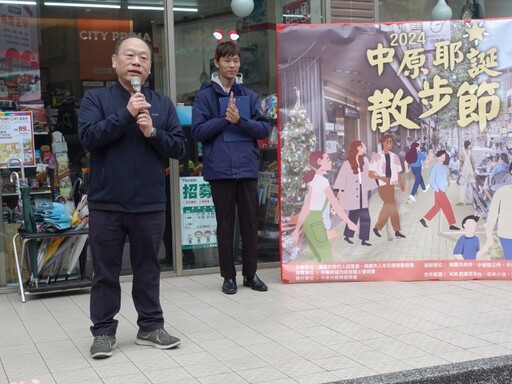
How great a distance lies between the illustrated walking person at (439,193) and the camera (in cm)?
631

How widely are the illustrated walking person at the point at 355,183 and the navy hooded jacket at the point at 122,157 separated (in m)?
2.11

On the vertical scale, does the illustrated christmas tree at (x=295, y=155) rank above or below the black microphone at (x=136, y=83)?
below

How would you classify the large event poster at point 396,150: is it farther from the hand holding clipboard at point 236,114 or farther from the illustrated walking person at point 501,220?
the hand holding clipboard at point 236,114

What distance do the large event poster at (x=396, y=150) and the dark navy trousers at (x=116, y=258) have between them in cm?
186

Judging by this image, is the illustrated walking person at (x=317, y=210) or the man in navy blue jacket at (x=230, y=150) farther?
the illustrated walking person at (x=317, y=210)

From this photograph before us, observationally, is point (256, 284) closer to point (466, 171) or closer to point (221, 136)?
point (221, 136)

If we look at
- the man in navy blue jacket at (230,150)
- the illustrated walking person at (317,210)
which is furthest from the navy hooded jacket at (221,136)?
the illustrated walking person at (317,210)

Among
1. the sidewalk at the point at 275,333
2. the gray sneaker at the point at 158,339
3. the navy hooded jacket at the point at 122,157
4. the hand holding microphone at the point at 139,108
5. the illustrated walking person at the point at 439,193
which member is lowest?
the sidewalk at the point at 275,333

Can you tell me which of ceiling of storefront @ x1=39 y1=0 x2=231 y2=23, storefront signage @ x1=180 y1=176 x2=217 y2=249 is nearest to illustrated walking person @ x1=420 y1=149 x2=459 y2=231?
storefront signage @ x1=180 y1=176 x2=217 y2=249

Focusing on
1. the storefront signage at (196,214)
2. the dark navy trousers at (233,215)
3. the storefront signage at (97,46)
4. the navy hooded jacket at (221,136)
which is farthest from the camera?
the storefront signage at (196,214)

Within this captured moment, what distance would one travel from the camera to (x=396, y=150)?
632cm

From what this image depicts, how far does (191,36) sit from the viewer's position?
23.1ft

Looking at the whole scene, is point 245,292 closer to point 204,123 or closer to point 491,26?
point 204,123

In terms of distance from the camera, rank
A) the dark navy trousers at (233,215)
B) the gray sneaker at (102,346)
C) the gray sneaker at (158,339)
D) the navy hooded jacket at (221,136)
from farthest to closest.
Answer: the dark navy trousers at (233,215) → the navy hooded jacket at (221,136) → the gray sneaker at (158,339) → the gray sneaker at (102,346)
